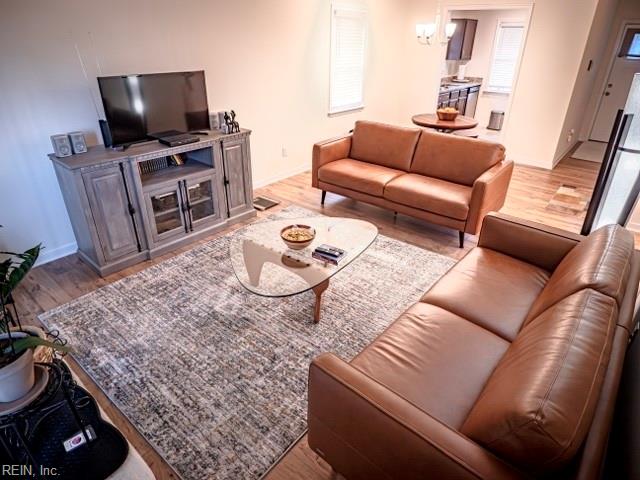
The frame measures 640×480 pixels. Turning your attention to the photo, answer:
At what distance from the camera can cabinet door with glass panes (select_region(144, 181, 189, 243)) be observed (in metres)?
3.16

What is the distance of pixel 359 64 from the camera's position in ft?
18.6

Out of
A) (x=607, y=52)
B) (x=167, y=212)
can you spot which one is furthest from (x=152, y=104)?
(x=607, y=52)

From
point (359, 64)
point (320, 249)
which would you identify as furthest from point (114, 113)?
point (359, 64)

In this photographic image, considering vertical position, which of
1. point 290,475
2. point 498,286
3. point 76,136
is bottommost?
point 290,475

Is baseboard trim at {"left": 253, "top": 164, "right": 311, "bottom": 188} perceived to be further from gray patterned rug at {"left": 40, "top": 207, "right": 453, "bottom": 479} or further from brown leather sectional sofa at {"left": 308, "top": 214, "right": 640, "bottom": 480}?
brown leather sectional sofa at {"left": 308, "top": 214, "right": 640, "bottom": 480}

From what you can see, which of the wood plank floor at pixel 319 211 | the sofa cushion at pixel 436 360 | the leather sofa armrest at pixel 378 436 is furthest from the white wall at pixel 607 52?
the leather sofa armrest at pixel 378 436

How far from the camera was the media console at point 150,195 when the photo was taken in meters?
2.82

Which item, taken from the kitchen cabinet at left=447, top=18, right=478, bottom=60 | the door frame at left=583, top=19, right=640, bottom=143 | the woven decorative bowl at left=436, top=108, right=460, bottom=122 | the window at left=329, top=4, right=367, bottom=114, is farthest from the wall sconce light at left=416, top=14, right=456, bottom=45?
the door frame at left=583, top=19, right=640, bottom=143

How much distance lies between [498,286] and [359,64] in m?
4.55

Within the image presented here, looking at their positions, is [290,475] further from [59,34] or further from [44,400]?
[59,34]

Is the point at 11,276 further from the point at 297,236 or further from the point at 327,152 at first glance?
the point at 327,152

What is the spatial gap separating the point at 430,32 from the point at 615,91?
3.92 metres

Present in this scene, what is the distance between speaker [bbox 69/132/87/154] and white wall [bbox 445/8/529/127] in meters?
6.99

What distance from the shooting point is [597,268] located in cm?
165
